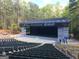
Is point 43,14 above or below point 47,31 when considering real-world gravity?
above

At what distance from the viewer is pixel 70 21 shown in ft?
117

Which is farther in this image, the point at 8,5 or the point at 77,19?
the point at 8,5

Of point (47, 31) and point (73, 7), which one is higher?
point (73, 7)

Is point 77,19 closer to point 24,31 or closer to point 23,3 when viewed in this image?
point 24,31

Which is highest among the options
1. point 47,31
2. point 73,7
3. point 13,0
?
point 13,0

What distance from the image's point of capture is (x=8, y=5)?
57188 mm

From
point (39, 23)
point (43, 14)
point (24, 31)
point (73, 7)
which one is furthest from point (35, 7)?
point (73, 7)

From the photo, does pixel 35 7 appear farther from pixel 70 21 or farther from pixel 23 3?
pixel 70 21

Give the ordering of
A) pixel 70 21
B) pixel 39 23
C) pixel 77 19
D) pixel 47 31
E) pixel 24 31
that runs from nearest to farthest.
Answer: pixel 77 19
pixel 70 21
pixel 39 23
pixel 47 31
pixel 24 31

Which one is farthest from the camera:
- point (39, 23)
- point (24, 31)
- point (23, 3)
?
point (23, 3)

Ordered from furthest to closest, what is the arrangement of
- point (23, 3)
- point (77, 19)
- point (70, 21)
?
point (23, 3) < point (70, 21) < point (77, 19)

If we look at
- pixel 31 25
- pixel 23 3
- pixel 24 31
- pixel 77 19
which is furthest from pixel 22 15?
pixel 77 19

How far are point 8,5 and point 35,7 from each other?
9.85 meters

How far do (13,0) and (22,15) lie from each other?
4.62 meters
